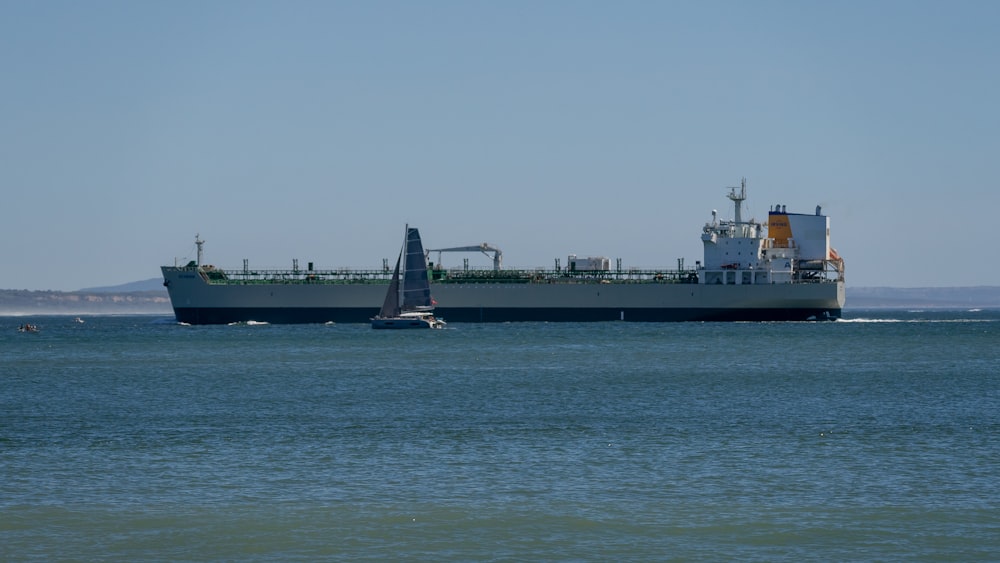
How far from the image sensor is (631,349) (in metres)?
79.2

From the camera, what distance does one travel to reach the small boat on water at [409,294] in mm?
102438

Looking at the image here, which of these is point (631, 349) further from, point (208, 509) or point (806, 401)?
point (208, 509)

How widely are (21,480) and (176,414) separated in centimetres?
1366

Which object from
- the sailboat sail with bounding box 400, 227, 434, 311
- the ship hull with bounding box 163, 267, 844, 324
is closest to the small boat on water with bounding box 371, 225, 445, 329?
the sailboat sail with bounding box 400, 227, 434, 311

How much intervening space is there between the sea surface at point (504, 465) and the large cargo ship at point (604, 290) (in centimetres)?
5658

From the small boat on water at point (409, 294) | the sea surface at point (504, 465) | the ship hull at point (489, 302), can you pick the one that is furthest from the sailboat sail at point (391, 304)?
the sea surface at point (504, 465)

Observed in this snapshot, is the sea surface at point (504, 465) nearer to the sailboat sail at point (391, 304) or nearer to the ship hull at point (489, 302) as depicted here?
the sailboat sail at point (391, 304)

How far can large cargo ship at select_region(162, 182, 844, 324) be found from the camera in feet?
385

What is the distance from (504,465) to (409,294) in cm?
7566

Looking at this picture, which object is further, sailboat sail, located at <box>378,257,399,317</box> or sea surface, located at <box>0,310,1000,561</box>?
sailboat sail, located at <box>378,257,399,317</box>

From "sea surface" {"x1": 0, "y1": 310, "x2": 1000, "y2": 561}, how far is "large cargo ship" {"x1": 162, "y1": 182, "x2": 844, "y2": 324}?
56.6m

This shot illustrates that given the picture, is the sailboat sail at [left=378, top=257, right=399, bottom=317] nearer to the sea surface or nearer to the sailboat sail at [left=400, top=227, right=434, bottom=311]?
the sailboat sail at [left=400, top=227, right=434, bottom=311]

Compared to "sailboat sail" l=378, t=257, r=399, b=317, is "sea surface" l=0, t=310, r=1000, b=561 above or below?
below

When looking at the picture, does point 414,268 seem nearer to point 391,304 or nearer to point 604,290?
point 391,304
